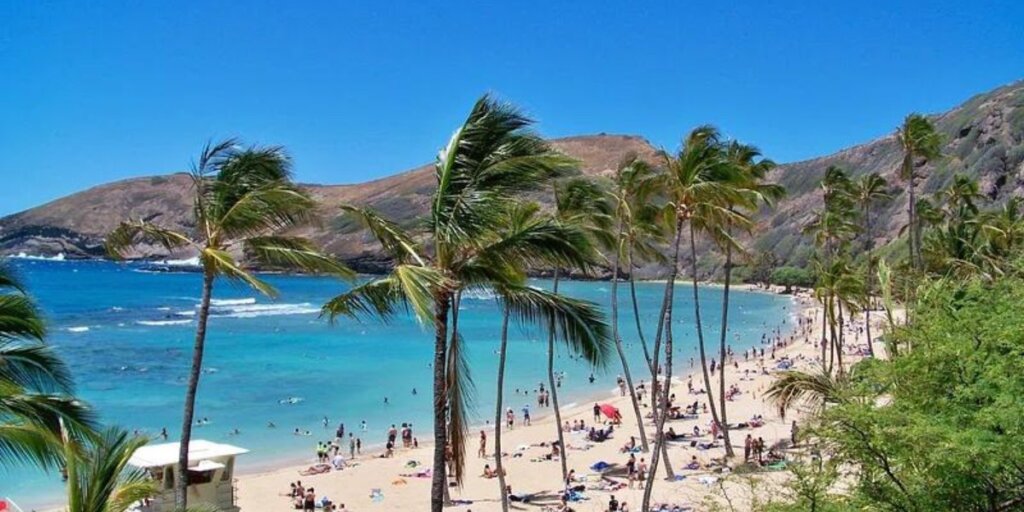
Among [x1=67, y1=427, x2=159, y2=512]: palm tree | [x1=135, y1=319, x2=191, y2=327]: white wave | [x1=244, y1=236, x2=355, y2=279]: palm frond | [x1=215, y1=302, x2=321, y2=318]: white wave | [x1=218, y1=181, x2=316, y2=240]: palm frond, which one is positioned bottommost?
[x1=135, y1=319, x2=191, y2=327]: white wave

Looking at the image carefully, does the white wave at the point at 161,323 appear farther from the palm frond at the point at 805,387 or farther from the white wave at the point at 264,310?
the palm frond at the point at 805,387

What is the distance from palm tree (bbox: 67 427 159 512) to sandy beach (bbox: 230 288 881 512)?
46.2 feet

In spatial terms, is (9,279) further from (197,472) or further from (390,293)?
(197,472)

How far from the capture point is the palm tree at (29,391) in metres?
6.90

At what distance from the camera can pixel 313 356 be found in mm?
59125

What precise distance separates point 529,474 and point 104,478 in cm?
2133

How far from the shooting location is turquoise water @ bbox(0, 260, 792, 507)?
35.0m

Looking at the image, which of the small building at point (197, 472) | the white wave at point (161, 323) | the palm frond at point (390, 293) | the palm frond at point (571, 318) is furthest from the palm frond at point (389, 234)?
the white wave at point (161, 323)

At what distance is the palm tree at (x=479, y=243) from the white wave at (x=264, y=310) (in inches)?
3394

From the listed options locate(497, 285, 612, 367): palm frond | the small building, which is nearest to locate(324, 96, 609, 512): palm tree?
locate(497, 285, 612, 367): palm frond

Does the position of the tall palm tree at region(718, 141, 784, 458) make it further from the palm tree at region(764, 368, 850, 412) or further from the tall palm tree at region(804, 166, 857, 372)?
the tall palm tree at region(804, 166, 857, 372)

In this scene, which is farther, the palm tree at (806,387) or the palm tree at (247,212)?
the palm tree at (806,387)

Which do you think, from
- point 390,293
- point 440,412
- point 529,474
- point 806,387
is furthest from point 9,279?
point 529,474

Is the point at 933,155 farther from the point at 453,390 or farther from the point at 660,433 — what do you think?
the point at 453,390
